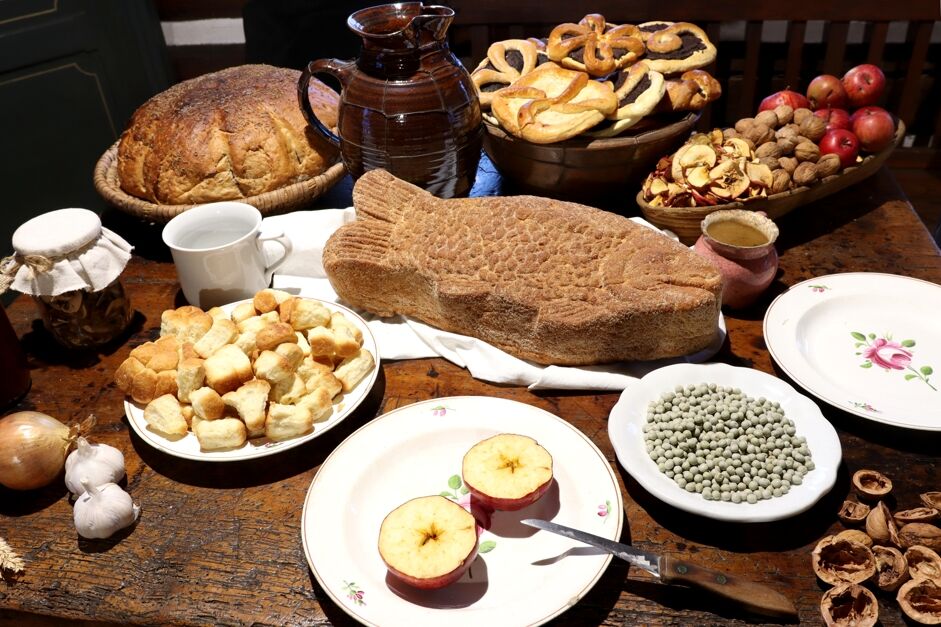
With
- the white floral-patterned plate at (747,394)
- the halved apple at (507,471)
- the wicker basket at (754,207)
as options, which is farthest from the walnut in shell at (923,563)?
the wicker basket at (754,207)

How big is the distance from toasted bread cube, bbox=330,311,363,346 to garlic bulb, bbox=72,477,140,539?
438 mm

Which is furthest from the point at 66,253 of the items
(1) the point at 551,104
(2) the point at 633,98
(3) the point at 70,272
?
(2) the point at 633,98

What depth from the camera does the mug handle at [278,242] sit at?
1451mm

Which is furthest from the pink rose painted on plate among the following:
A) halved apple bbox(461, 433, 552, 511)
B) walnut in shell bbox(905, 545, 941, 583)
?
halved apple bbox(461, 433, 552, 511)

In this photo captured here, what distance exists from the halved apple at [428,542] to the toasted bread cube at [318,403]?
0.26 metres

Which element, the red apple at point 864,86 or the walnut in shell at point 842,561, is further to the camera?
the red apple at point 864,86

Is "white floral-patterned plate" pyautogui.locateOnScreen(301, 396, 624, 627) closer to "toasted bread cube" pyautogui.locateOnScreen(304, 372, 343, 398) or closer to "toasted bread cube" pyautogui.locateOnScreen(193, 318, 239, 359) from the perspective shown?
"toasted bread cube" pyautogui.locateOnScreen(304, 372, 343, 398)

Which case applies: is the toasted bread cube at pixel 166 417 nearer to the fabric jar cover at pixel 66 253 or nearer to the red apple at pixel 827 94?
the fabric jar cover at pixel 66 253

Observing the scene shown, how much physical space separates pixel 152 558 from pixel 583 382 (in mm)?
742

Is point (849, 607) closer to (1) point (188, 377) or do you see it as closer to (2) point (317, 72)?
(1) point (188, 377)

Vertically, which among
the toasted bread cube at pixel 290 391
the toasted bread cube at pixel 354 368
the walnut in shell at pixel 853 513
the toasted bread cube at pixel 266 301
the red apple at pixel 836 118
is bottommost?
the walnut in shell at pixel 853 513

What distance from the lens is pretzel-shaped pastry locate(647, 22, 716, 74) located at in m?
1.66

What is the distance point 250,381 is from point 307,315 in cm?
17

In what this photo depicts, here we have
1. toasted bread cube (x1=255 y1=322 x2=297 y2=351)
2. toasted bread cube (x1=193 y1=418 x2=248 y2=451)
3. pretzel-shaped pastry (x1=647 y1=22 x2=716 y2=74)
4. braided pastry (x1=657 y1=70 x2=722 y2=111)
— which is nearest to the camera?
toasted bread cube (x1=193 y1=418 x2=248 y2=451)
